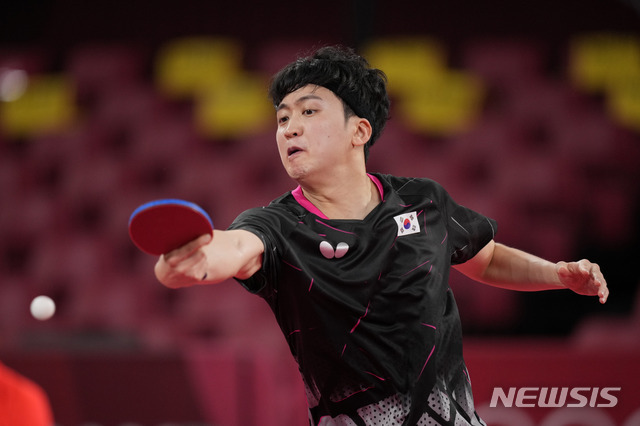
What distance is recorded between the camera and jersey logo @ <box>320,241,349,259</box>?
130cm

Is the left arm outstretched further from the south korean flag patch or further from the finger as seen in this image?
the finger

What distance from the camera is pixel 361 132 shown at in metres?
1.50

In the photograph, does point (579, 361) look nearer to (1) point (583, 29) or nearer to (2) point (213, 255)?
(2) point (213, 255)

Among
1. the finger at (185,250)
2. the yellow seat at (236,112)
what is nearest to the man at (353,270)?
the finger at (185,250)

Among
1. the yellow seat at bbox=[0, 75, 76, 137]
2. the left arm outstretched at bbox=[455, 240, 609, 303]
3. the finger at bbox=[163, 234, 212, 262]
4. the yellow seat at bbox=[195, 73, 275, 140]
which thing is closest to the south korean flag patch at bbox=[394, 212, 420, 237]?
the left arm outstretched at bbox=[455, 240, 609, 303]

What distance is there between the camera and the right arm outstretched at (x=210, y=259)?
99cm

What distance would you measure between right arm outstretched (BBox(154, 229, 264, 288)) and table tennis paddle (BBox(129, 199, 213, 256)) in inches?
0.6

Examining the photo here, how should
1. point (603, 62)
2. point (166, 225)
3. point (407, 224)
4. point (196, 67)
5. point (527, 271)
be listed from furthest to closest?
point (196, 67), point (603, 62), point (527, 271), point (407, 224), point (166, 225)

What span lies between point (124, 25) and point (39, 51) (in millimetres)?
490


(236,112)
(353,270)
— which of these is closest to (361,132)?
(353,270)

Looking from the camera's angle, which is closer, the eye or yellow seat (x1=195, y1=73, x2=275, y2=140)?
the eye

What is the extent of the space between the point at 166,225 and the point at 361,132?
650 mm

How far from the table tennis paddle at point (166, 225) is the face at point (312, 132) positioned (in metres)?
0.44

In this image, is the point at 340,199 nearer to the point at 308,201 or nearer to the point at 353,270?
the point at 308,201
